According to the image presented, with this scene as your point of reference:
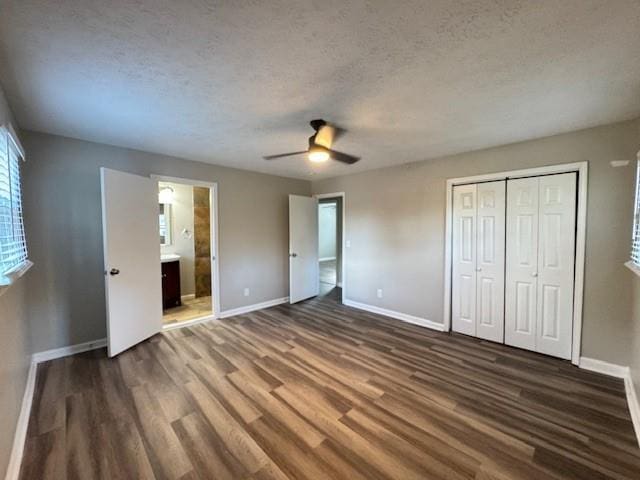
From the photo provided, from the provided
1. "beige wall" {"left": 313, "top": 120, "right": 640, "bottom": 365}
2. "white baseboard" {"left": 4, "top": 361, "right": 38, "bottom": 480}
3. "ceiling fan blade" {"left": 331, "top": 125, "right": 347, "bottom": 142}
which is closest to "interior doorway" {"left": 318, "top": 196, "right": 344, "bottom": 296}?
"beige wall" {"left": 313, "top": 120, "right": 640, "bottom": 365}

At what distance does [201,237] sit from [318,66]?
4492 millimetres

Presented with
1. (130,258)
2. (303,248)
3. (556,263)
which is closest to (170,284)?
(130,258)

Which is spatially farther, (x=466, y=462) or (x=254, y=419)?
(x=254, y=419)

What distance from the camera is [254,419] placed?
1938 mm

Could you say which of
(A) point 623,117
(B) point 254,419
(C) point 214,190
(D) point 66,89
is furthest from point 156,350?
(A) point 623,117

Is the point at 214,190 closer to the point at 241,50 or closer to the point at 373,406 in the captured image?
the point at 241,50

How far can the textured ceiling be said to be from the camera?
1.20 metres

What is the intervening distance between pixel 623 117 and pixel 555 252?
132 centimetres

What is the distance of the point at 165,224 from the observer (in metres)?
5.09

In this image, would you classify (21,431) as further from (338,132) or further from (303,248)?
(303,248)

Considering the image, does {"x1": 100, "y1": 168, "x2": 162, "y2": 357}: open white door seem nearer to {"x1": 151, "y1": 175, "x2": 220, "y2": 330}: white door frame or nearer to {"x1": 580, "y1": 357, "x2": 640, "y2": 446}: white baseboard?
{"x1": 151, "y1": 175, "x2": 220, "y2": 330}: white door frame

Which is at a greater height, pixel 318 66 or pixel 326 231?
pixel 318 66

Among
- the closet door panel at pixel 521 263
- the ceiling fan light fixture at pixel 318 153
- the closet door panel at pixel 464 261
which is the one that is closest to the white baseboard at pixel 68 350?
the ceiling fan light fixture at pixel 318 153

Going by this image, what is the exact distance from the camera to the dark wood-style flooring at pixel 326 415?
156 cm
